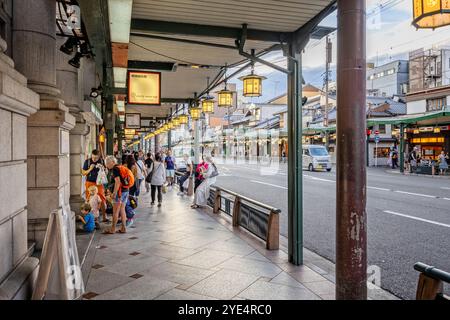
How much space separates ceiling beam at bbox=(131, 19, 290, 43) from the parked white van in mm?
27734

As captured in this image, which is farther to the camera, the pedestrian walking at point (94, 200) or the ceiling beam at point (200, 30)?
the pedestrian walking at point (94, 200)

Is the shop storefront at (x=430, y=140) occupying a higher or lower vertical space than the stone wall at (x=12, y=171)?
higher

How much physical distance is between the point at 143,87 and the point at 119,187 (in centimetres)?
350

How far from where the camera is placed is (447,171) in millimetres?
30172

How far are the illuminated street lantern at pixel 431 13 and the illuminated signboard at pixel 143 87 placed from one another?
715 cm

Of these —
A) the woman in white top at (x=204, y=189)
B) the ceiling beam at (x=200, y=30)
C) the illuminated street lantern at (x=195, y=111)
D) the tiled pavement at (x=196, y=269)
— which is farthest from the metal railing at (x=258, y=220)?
the illuminated street lantern at (x=195, y=111)

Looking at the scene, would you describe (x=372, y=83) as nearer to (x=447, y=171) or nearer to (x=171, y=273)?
(x=447, y=171)

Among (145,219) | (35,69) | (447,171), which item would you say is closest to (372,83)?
(447,171)

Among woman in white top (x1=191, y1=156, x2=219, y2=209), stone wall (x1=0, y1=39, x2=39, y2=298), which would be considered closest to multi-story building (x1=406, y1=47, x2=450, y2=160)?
woman in white top (x1=191, y1=156, x2=219, y2=209)

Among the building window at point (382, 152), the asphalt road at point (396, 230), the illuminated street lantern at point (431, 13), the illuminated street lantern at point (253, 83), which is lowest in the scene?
the asphalt road at point (396, 230)

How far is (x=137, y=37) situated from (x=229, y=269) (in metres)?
5.07

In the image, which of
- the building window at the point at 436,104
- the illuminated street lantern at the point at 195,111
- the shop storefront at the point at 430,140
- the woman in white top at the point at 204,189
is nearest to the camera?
the woman in white top at the point at 204,189

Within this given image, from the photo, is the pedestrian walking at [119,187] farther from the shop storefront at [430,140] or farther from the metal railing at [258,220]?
the shop storefront at [430,140]

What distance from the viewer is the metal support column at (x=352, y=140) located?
12.2 ft
